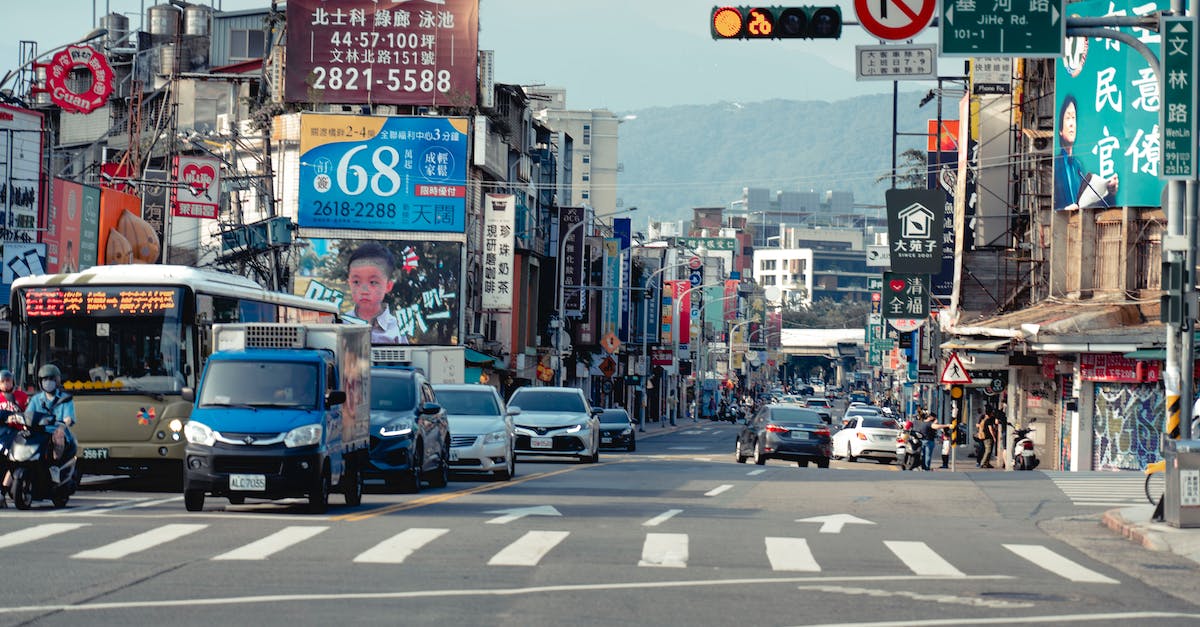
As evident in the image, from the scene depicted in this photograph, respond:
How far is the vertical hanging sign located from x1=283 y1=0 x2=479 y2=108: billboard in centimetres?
422

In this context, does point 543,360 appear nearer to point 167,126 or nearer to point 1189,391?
point 167,126

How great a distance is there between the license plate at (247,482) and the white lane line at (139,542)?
1661mm

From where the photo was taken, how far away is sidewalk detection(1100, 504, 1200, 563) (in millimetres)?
18422

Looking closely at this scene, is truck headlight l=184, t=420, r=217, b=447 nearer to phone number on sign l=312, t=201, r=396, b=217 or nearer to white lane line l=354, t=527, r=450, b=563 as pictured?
white lane line l=354, t=527, r=450, b=563

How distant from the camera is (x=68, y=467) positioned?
20641mm

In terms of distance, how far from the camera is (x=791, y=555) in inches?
654

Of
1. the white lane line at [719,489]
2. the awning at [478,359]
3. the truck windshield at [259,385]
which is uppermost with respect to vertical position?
the truck windshield at [259,385]

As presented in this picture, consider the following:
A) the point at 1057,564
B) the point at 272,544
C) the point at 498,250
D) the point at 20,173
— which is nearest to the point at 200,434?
the point at 272,544

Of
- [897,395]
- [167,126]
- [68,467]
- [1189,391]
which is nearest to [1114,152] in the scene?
[1189,391]

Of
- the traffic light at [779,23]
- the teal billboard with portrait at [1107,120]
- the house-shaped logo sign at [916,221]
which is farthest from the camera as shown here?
the house-shaped logo sign at [916,221]

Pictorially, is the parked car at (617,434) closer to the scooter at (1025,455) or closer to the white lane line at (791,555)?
the scooter at (1025,455)

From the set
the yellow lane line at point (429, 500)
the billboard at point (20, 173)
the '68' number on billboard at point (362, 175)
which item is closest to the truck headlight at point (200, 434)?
the yellow lane line at point (429, 500)

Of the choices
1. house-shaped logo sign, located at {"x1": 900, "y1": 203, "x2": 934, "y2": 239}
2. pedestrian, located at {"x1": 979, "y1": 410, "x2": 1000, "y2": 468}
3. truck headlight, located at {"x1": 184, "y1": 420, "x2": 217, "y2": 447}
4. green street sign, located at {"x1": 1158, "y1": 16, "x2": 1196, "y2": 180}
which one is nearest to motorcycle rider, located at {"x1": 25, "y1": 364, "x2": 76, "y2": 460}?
truck headlight, located at {"x1": 184, "y1": 420, "x2": 217, "y2": 447}

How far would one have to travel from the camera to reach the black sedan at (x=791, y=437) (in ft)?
134
